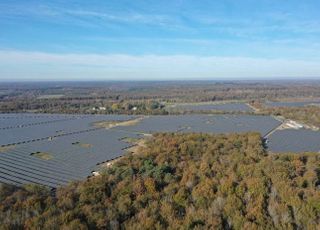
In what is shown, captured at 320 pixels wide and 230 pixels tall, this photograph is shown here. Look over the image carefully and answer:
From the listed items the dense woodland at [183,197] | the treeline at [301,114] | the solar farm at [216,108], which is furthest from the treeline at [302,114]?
the dense woodland at [183,197]

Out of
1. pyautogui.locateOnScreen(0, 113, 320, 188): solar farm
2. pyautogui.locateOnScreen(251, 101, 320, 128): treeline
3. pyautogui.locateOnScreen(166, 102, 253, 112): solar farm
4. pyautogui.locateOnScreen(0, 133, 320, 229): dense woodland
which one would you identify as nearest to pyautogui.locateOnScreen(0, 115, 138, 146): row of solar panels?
pyautogui.locateOnScreen(0, 113, 320, 188): solar farm

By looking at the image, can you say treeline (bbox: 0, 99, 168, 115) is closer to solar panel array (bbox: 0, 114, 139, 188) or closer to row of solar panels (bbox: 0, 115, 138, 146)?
row of solar panels (bbox: 0, 115, 138, 146)

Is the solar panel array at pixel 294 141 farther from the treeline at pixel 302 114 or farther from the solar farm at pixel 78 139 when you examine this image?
the treeline at pixel 302 114

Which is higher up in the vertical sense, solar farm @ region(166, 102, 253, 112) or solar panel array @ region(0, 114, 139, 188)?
solar farm @ region(166, 102, 253, 112)

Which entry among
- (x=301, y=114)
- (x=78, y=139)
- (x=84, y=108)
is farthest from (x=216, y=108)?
(x=78, y=139)

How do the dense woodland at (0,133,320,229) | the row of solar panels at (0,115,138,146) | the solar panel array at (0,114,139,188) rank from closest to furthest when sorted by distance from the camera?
the dense woodland at (0,133,320,229) → the solar panel array at (0,114,139,188) → the row of solar panels at (0,115,138,146)

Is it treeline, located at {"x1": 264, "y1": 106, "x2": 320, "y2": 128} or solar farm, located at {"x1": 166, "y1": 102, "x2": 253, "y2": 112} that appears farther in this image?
solar farm, located at {"x1": 166, "y1": 102, "x2": 253, "y2": 112}
